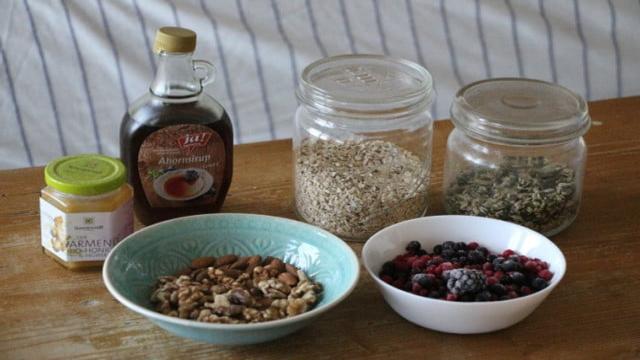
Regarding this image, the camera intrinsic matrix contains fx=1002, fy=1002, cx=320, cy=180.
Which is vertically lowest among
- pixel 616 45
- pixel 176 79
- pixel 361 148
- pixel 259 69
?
pixel 616 45

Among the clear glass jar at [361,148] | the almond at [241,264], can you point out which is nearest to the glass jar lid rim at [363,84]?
the clear glass jar at [361,148]

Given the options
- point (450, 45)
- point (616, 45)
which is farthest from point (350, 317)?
point (616, 45)

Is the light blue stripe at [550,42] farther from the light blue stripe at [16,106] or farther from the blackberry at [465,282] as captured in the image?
the blackberry at [465,282]

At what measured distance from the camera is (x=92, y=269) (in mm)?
1151

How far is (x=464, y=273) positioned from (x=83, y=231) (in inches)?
16.5

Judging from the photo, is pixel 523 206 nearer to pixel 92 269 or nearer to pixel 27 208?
pixel 92 269

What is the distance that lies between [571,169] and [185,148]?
475 millimetres

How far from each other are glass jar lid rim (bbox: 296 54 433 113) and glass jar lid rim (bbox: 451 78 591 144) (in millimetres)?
62

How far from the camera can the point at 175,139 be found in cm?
117

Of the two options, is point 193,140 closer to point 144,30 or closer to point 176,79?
point 176,79

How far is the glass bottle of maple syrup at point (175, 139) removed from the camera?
1166 millimetres

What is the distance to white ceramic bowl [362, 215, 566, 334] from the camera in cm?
100

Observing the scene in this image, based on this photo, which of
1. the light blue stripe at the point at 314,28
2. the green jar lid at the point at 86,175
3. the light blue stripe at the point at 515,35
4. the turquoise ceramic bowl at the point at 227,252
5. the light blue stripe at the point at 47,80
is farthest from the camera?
the light blue stripe at the point at 515,35

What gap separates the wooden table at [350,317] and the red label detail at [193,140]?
0.14m
